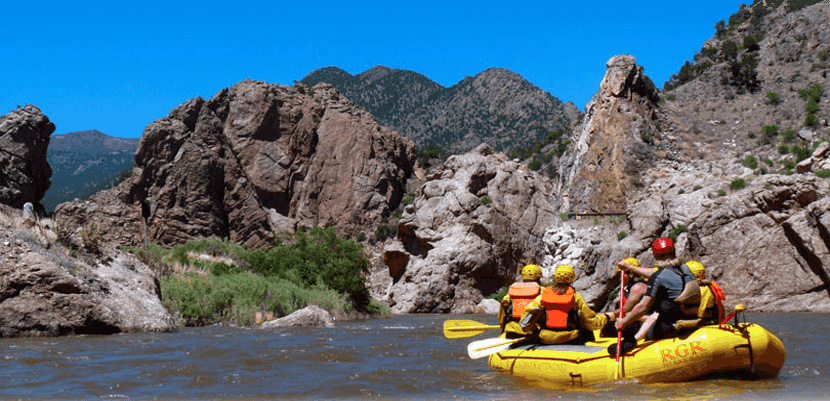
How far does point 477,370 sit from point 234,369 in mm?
3184

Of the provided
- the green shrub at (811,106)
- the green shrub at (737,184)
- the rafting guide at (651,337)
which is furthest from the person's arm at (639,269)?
the green shrub at (811,106)

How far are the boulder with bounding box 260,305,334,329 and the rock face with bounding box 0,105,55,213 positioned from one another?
54.1ft

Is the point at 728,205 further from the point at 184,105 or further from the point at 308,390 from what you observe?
the point at 184,105

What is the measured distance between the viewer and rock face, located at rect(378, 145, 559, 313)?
30.5 metres

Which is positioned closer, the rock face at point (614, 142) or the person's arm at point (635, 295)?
the person's arm at point (635, 295)

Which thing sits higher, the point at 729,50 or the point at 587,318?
the point at 729,50

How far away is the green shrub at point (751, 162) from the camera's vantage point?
33531 mm

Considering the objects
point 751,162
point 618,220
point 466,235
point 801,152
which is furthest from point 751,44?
point 466,235

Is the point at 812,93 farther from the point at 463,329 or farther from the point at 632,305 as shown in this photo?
the point at 632,305

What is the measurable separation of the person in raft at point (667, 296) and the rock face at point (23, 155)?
27161 mm

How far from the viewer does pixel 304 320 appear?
17.3 m

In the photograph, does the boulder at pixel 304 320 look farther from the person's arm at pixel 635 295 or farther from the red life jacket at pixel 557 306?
the person's arm at pixel 635 295

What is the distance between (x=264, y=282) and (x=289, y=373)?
1106 centimetres

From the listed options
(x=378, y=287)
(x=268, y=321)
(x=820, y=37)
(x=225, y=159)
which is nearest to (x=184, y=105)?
(x=225, y=159)
